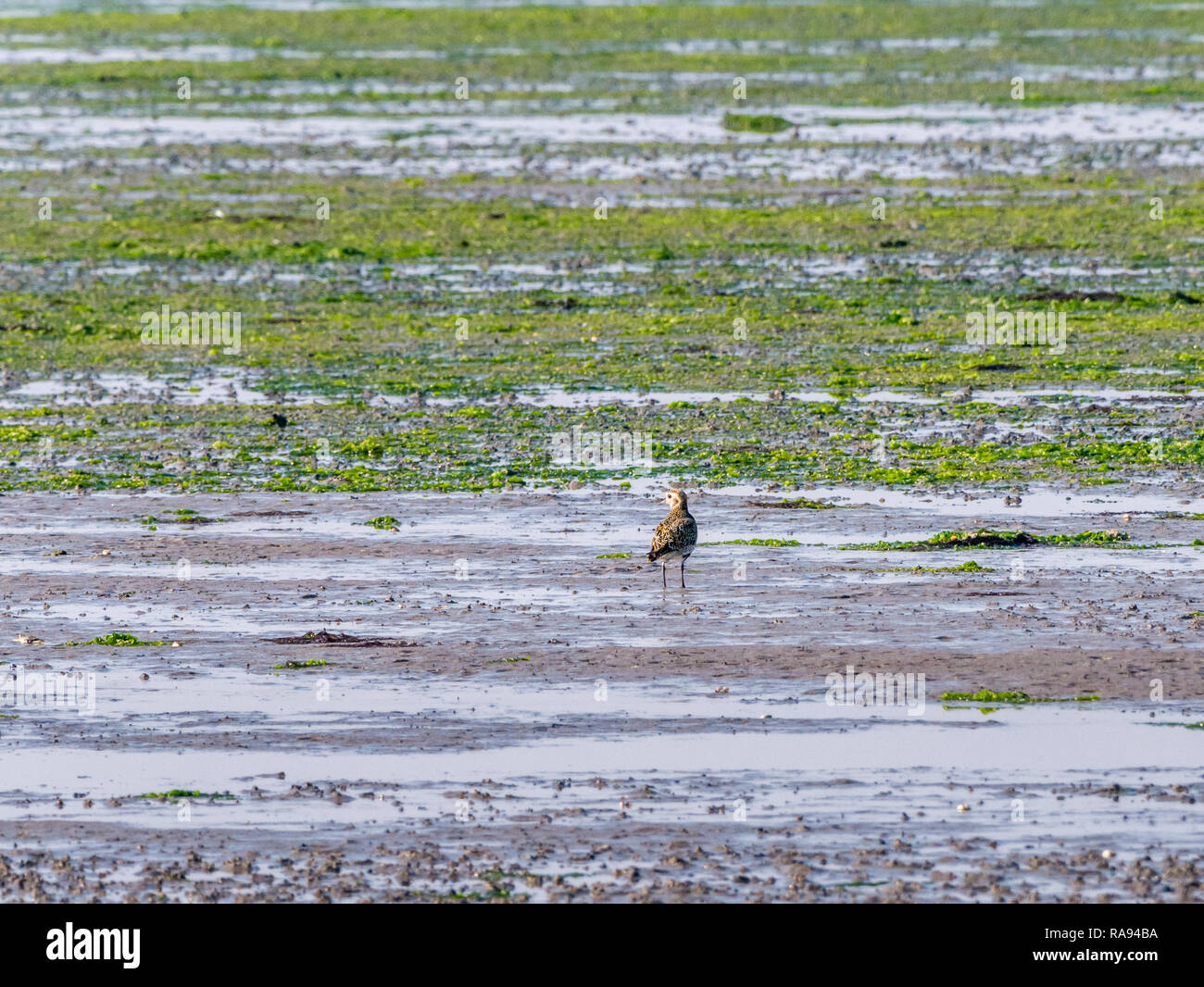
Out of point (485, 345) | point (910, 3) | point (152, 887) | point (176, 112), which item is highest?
point (910, 3)

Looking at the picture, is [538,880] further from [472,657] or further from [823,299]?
[823,299]

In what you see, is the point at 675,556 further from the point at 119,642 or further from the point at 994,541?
the point at 119,642

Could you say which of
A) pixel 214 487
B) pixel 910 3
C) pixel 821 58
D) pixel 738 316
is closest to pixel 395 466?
pixel 214 487

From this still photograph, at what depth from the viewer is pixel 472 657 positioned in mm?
11484

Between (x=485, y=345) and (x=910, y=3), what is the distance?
38.9m

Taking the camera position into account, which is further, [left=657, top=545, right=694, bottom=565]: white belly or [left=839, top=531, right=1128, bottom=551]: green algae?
[left=839, top=531, right=1128, bottom=551]: green algae
